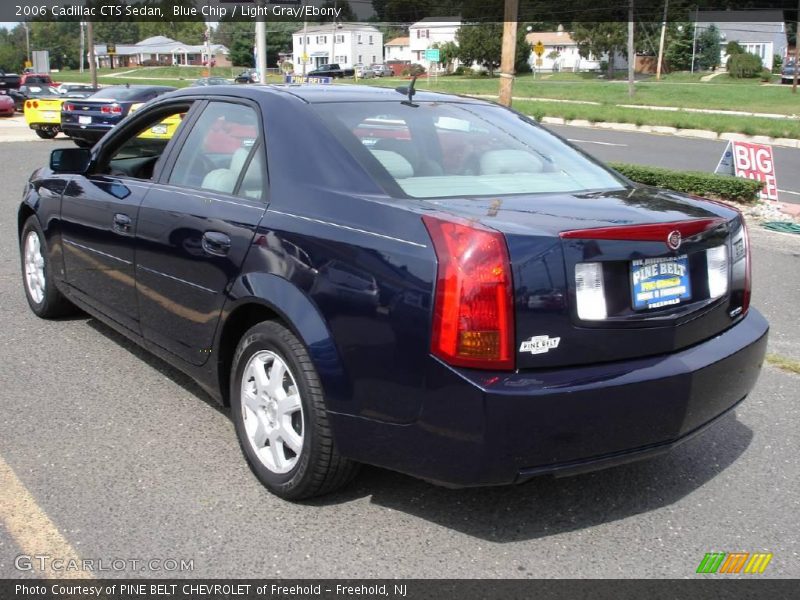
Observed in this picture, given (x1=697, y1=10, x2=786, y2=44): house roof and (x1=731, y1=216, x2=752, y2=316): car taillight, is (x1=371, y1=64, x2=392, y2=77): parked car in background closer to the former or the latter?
(x1=697, y1=10, x2=786, y2=44): house roof

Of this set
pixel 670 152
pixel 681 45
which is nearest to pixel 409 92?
pixel 670 152

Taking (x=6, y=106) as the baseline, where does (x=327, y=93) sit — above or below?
above

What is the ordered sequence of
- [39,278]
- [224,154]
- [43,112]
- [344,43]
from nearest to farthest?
[224,154] → [39,278] → [43,112] → [344,43]

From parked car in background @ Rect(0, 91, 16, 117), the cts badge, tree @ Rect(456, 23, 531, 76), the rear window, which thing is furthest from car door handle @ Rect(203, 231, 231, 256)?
tree @ Rect(456, 23, 531, 76)

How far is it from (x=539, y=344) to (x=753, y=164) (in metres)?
10.1

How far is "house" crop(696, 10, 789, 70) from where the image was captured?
3403 inches

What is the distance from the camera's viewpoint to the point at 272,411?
11.4 ft

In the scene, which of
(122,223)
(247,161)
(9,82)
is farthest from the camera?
(9,82)

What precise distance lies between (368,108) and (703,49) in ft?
282

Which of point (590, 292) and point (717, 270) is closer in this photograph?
point (590, 292)

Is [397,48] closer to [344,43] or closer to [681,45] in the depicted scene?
[344,43]

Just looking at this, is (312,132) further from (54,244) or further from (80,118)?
(80,118)

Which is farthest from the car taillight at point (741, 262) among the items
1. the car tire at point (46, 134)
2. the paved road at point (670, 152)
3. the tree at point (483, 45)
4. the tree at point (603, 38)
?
the tree at point (483, 45)

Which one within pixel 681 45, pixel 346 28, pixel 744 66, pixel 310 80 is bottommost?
pixel 310 80
